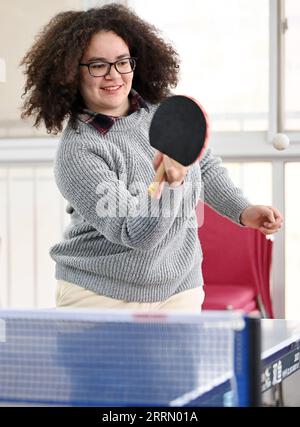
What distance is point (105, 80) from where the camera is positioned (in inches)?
82.1

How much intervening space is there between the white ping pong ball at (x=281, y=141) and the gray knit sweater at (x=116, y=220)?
127 cm

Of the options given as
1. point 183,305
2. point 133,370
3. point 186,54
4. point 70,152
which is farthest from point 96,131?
point 186,54

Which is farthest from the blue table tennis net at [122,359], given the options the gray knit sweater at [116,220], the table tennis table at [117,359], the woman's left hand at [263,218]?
the woman's left hand at [263,218]

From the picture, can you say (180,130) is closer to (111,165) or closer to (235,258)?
(111,165)

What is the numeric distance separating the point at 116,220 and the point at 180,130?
0.38m

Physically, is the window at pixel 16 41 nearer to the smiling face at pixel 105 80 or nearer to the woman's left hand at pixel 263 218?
the smiling face at pixel 105 80

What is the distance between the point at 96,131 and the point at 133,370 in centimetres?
94

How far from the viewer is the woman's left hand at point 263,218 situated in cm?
207

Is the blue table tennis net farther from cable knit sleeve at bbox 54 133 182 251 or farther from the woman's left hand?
the woman's left hand

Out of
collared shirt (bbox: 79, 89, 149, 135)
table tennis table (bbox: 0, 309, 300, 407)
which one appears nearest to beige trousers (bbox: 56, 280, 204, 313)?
collared shirt (bbox: 79, 89, 149, 135)

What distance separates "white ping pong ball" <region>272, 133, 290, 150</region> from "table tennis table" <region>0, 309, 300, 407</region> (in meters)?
2.23

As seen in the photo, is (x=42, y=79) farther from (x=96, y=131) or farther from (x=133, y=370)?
(x=133, y=370)
